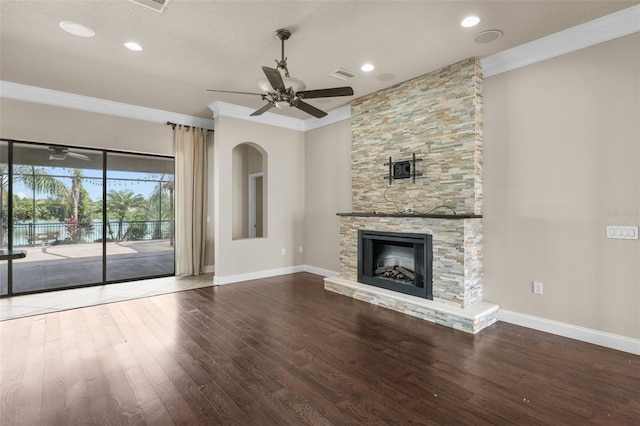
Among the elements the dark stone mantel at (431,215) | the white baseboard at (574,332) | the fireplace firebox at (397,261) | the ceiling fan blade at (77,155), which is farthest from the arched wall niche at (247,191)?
the white baseboard at (574,332)

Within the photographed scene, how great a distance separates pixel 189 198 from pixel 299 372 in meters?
4.62

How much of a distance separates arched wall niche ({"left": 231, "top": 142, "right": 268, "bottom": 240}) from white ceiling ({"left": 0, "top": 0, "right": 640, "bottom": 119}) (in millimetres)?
2820

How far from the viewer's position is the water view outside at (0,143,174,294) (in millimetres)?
4965

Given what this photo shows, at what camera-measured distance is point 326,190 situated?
608 centimetres

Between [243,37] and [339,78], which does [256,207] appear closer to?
[339,78]

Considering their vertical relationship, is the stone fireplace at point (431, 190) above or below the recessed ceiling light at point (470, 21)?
below

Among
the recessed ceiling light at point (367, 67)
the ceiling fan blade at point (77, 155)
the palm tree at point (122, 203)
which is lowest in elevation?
the palm tree at point (122, 203)

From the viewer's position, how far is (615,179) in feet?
9.61

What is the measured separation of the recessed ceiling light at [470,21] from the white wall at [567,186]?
0.98m

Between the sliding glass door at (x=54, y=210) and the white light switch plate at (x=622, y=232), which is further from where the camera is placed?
the sliding glass door at (x=54, y=210)

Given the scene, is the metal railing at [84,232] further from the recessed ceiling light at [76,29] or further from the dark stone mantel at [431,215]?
the dark stone mantel at [431,215]

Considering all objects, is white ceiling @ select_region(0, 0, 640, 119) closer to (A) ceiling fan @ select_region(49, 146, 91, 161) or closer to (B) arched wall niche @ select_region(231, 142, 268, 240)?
(A) ceiling fan @ select_region(49, 146, 91, 161)

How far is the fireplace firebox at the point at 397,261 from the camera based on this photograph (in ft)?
12.9

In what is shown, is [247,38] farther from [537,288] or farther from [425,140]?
[537,288]
